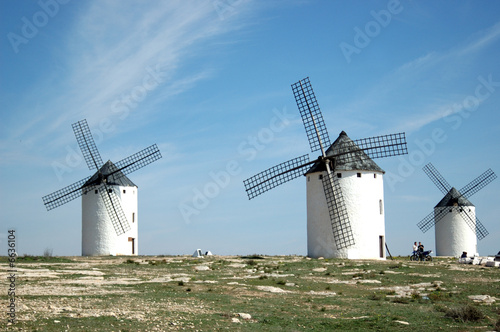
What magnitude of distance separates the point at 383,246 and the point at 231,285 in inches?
718

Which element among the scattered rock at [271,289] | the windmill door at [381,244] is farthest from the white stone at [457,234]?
the scattered rock at [271,289]

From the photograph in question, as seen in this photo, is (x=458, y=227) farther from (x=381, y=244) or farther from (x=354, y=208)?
(x=354, y=208)

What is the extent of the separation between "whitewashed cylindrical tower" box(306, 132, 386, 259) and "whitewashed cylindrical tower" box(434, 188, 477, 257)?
A: 55.4ft

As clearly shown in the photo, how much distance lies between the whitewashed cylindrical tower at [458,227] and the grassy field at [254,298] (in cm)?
2100

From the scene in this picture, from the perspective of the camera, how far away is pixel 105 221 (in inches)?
1857

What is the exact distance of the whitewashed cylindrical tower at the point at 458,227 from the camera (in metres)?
54.5

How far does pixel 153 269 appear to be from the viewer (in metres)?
32.2

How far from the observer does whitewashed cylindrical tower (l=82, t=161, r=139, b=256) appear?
155 ft

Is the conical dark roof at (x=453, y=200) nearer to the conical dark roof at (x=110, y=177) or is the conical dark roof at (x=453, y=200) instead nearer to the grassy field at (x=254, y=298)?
the grassy field at (x=254, y=298)

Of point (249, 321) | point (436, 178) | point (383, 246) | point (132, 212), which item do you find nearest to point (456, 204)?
point (436, 178)

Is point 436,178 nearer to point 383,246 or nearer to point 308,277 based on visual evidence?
point 383,246

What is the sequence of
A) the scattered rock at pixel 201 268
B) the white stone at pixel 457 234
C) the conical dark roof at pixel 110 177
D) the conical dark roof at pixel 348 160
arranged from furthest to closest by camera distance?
1. the white stone at pixel 457 234
2. the conical dark roof at pixel 110 177
3. the conical dark roof at pixel 348 160
4. the scattered rock at pixel 201 268

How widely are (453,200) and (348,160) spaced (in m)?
19.7

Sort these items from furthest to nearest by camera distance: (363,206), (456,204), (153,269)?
(456,204), (363,206), (153,269)
